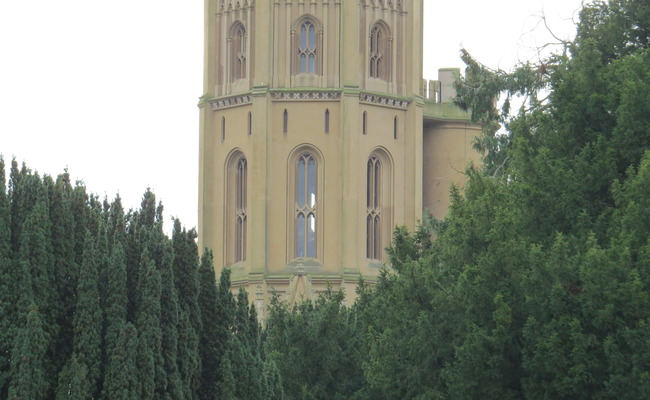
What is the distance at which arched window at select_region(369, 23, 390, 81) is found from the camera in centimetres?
7400

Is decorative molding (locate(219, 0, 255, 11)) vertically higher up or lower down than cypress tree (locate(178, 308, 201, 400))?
higher up

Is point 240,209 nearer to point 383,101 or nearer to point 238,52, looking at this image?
point 238,52

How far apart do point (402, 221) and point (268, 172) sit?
5018mm

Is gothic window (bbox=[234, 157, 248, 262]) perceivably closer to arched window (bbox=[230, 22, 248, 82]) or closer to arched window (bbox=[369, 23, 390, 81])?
arched window (bbox=[230, 22, 248, 82])

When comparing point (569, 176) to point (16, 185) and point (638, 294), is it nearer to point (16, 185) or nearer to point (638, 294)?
point (638, 294)

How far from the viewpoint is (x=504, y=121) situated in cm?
Answer: 4638

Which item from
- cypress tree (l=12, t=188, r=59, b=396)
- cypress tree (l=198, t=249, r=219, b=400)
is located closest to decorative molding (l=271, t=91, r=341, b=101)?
cypress tree (l=198, t=249, r=219, b=400)

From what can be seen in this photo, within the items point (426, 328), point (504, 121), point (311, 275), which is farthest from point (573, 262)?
point (311, 275)

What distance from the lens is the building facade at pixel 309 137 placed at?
238ft

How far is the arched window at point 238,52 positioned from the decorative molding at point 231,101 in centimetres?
80

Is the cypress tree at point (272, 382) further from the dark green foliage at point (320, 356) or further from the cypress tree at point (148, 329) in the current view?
the dark green foliage at point (320, 356)

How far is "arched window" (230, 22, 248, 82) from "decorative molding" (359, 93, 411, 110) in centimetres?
423

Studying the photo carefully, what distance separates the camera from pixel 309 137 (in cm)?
7281

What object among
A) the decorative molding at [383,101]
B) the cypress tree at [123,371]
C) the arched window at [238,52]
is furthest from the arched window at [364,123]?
the cypress tree at [123,371]
